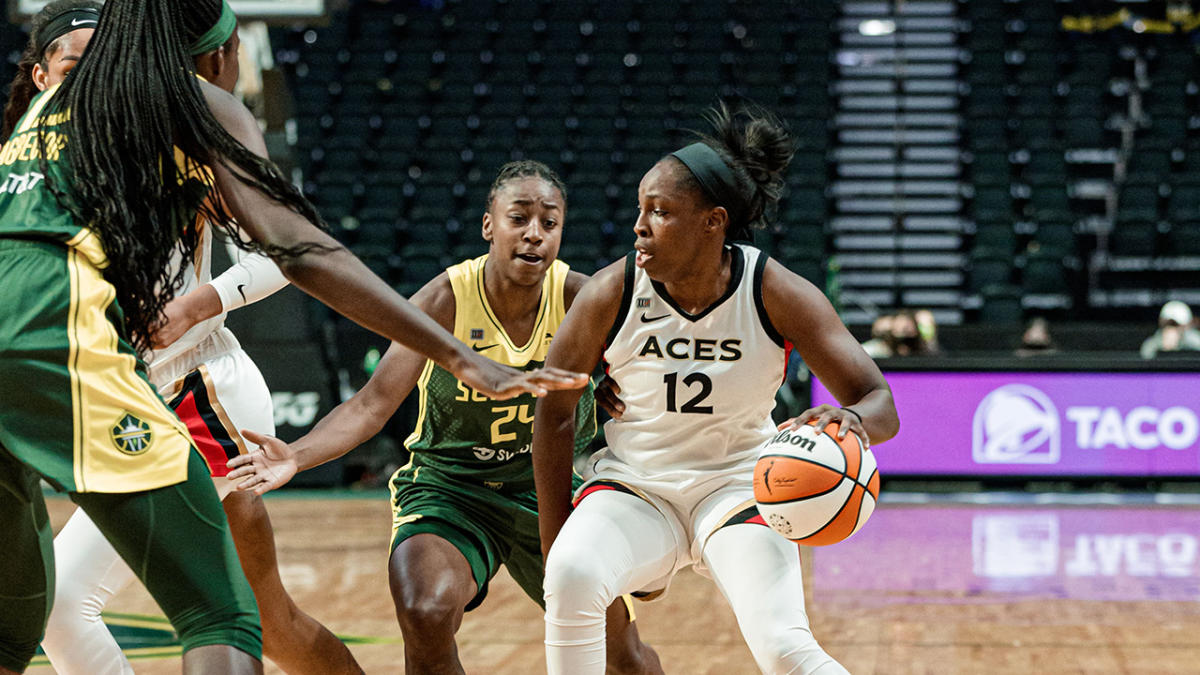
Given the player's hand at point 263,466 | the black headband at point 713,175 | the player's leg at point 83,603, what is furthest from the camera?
the black headband at point 713,175

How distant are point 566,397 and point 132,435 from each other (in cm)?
138

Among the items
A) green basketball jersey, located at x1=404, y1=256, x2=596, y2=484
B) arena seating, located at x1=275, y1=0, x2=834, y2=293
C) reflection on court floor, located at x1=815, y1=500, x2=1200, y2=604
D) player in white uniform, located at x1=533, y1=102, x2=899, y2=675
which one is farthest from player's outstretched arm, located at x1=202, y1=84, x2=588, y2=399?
arena seating, located at x1=275, y1=0, x2=834, y2=293

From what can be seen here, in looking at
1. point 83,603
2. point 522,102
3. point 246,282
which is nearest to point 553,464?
point 246,282

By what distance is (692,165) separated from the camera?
10.4 ft

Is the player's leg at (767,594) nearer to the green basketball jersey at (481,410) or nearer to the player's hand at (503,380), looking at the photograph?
the green basketball jersey at (481,410)

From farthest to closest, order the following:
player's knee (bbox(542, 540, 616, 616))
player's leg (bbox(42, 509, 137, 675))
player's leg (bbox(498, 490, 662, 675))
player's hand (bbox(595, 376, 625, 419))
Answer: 1. player's leg (bbox(498, 490, 662, 675))
2. player's hand (bbox(595, 376, 625, 419))
3. player's knee (bbox(542, 540, 616, 616))
4. player's leg (bbox(42, 509, 137, 675))

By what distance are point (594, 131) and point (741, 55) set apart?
7.73 ft

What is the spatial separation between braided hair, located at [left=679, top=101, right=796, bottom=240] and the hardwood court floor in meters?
1.95

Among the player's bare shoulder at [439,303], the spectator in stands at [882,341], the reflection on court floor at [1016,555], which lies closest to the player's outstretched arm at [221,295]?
the player's bare shoulder at [439,303]

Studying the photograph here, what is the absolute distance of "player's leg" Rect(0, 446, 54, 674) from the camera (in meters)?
2.07

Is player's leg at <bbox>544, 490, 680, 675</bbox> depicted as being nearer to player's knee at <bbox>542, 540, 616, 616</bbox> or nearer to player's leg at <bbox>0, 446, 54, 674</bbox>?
player's knee at <bbox>542, 540, 616, 616</bbox>

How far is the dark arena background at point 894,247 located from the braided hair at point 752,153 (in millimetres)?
1961

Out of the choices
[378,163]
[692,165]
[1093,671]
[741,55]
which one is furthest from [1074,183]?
[692,165]

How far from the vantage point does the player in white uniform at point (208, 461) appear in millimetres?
2822
